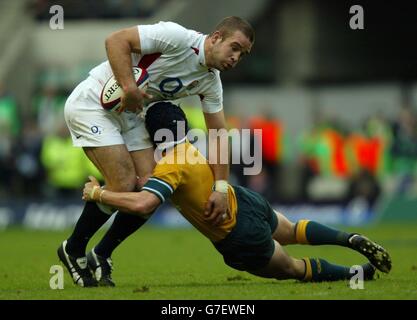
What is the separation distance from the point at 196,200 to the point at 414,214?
12.2 metres

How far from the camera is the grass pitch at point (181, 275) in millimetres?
7855

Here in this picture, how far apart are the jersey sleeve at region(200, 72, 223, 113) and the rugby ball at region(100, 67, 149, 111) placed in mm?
557

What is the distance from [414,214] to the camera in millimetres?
19922

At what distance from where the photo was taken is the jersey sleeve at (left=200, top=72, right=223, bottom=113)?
29.2 feet

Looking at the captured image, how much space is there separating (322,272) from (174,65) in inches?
79.3

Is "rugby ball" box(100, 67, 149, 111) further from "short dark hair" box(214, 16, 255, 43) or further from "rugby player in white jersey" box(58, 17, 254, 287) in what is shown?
"short dark hair" box(214, 16, 255, 43)

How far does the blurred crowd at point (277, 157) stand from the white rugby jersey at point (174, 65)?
37.5 feet

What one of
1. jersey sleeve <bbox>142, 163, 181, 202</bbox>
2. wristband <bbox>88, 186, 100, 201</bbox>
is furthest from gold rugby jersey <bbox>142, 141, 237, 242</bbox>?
wristband <bbox>88, 186, 100, 201</bbox>

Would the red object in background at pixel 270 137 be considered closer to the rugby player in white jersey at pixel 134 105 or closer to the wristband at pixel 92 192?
the rugby player in white jersey at pixel 134 105

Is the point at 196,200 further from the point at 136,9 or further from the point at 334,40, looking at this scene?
the point at 334,40

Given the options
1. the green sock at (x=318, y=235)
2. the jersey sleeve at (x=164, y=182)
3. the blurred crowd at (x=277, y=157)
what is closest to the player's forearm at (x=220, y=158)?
the jersey sleeve at (x=164, y=182)

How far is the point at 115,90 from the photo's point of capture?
28.1 feet

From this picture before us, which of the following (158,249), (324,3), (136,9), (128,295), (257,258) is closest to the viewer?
(128,295)

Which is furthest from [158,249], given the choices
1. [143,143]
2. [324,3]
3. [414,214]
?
[324,3]
